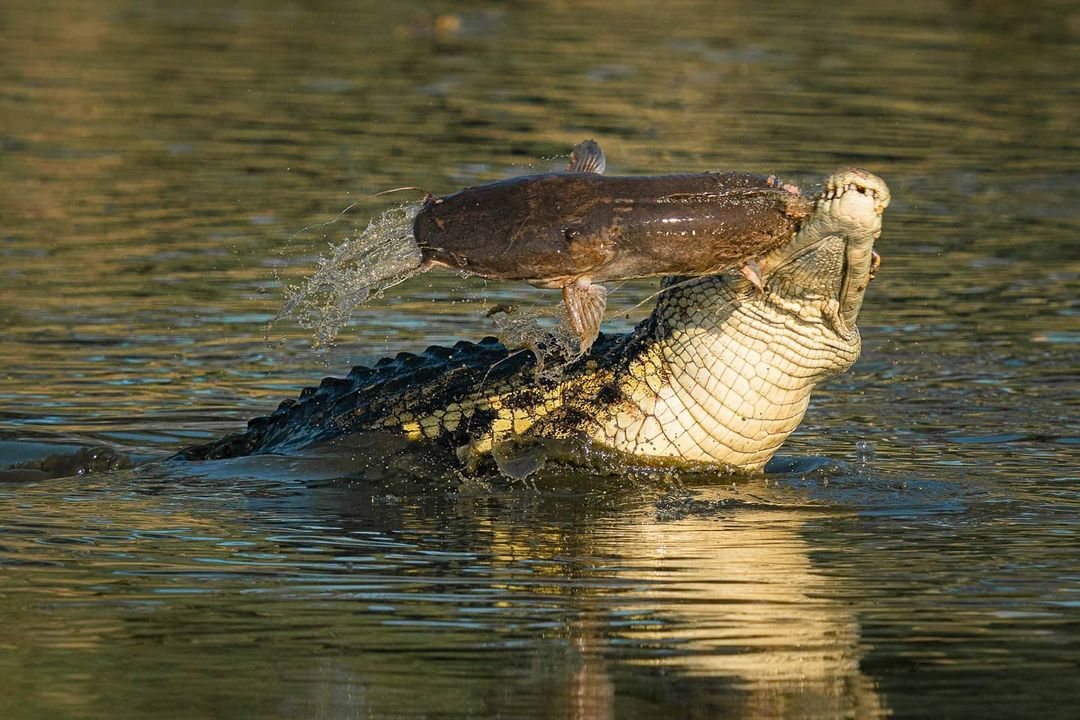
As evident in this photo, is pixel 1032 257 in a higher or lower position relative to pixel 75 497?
higher

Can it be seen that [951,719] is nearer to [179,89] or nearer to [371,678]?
[371,678]

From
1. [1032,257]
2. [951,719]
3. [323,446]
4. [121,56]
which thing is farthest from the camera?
[121,56]

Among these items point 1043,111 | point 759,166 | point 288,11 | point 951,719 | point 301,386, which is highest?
point 288,11

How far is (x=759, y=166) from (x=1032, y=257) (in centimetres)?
334

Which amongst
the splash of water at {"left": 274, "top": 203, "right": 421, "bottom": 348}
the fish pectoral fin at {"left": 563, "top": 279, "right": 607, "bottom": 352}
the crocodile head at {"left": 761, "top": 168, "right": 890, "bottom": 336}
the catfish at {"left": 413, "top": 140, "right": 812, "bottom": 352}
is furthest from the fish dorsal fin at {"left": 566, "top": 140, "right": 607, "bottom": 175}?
the crocodile head at {"left": 761, "top": 168, "right": 890, "bottom": 336}

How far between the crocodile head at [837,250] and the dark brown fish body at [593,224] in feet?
0.46

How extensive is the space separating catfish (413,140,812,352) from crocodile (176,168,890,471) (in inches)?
25.1

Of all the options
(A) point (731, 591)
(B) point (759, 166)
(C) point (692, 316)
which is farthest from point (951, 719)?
(B) point (759, 166)

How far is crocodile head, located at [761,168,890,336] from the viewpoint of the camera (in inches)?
261

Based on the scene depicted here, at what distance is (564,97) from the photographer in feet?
67.6

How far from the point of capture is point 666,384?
7707 mm

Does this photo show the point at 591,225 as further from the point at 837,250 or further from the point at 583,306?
the point at 837,250

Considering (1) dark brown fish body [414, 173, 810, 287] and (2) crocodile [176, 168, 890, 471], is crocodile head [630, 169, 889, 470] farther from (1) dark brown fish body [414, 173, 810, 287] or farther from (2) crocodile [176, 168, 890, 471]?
(1) dark brown fish body [414, 173, 810, 287]

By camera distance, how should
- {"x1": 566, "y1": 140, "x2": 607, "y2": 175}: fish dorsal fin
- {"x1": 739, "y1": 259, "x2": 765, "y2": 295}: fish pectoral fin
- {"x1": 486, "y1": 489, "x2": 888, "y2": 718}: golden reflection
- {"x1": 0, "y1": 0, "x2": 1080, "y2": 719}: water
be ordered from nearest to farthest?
{"x1": 486, "y1": 489, "x2": 888, "y2": 718}: golden reflection → {"x1": 0, "y1": 0, "x2": 1080, "y2": 719}: water → {"x1": 566, "y1": 140, "x2": 607, "y2": 175}: fish dorsal fin → {"x1": 739, "y1": 259, "x2": 765, "y2": 295}: fish pectoral fin
